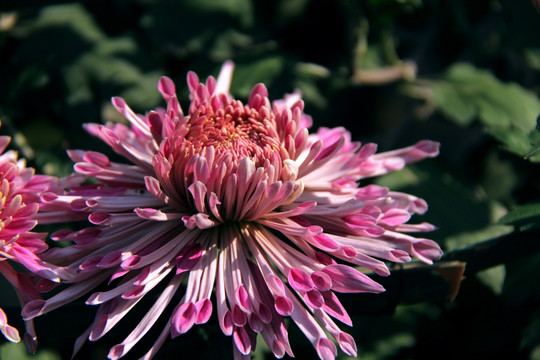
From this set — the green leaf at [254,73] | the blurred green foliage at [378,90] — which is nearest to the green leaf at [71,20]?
the blurred green foliage at [378,90]

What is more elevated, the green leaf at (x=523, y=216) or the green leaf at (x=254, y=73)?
the green leaf at (x=523, y=216)

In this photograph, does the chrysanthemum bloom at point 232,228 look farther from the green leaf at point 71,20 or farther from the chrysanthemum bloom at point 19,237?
the green leaf at point 71,20

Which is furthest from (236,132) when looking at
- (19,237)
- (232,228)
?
(19,237)

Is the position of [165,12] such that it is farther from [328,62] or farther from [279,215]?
[279,215]

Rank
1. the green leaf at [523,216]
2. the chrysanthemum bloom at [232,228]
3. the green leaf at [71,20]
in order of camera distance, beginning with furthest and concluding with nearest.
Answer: the green leaf at [71,20] < the green leaf at [523,216] < the chrysanthemum bloom at [232,228]

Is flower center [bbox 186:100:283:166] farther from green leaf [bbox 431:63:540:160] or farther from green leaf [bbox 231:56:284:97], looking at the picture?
green leaf [bbox 431:63:540:160]

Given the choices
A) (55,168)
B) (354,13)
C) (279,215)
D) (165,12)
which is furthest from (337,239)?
(165,12)

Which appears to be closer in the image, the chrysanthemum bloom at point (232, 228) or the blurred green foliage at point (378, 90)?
the chrysanthemum bloom at point (232, 228)

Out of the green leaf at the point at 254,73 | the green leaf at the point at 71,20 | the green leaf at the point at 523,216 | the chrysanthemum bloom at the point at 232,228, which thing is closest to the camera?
the chrysanthemum bloom at the point at 232,228

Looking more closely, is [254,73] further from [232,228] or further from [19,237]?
[19,237]
